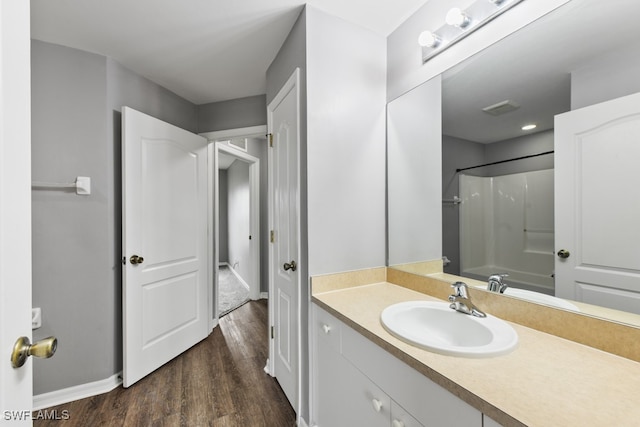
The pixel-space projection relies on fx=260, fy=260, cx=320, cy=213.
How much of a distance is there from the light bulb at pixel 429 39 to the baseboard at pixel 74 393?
9.67 feet

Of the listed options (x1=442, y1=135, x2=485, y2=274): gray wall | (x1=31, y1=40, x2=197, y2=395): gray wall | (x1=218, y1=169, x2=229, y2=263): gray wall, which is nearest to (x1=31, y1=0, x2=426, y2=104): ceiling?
(x1=31, y1=40, x2=197, y2=395): gray wall

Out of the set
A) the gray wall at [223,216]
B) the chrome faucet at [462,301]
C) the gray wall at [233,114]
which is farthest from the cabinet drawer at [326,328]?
the gray wall at [223,216]

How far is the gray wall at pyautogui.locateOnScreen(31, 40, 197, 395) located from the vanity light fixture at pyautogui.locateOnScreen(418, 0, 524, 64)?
7.10ft

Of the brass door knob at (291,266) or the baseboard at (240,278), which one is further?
the baseboard at (240,278)

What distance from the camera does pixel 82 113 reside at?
180cm

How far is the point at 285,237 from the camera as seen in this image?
1.71 m

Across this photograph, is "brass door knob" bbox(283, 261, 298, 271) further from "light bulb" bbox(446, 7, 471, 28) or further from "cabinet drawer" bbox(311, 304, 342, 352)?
A: "light bulb" bbox(446, 7, 471, 28)

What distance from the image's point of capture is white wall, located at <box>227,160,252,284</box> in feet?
14.7

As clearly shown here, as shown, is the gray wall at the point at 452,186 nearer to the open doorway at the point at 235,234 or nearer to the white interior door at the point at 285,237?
the white interior door at the point at 285,237

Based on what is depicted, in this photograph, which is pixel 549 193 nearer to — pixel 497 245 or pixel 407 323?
pixel 497 245

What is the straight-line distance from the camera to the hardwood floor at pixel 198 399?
5.10 feet

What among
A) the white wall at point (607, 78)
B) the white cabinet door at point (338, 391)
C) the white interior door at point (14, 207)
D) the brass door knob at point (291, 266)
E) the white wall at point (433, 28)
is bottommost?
the white cabinet door at point (338, 391)

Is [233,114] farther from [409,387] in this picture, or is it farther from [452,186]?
[409,387]

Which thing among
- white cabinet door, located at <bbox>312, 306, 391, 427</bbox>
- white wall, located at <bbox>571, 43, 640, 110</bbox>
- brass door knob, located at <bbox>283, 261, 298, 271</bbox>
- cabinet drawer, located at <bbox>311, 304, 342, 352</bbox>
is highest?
white wall, located at <bbox>571, 43, 640, 110</bbox>
